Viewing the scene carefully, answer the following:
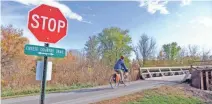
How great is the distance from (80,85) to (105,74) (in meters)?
2.83

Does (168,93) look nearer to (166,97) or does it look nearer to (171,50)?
(166,97)

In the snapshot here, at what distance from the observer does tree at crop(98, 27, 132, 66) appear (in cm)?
5491

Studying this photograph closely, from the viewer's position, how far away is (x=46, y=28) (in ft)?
13.5

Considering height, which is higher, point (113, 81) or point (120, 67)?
point (120, 67)

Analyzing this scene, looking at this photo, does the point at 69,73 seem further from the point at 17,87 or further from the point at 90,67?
the point at 17,87

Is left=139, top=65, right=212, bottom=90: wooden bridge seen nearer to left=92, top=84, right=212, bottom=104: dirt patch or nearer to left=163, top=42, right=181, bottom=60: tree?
left=92, top=84, right=212, bottom=104: dirt patch

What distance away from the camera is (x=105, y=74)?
60.4 ft

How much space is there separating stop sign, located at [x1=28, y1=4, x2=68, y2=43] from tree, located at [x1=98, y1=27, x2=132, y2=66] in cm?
4831

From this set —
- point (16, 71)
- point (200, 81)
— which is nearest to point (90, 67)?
point (16, 71)

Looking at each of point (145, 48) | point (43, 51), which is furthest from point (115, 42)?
point (43, 51)

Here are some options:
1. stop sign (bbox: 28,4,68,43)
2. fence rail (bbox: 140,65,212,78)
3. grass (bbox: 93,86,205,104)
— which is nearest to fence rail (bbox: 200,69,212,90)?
fence rail (bbox: 140,65,212,78)

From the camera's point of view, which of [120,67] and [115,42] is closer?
[120,67]

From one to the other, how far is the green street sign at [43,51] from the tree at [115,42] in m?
48.3

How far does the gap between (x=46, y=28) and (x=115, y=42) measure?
5235 centimetres
